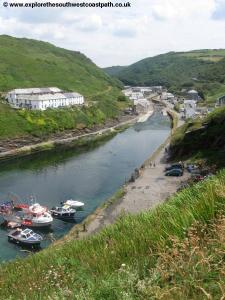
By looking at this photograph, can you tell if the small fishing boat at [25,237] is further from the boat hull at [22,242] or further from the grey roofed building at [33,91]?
the grey roofed building at [33,91]

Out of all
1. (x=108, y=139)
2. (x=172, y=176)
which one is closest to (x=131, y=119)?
(x=108, y=139)

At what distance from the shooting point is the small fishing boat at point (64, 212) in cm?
5028

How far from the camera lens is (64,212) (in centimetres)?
5028

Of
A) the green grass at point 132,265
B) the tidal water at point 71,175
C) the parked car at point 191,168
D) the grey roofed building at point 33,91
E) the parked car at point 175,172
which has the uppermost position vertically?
the grey roofed building at point 33,91

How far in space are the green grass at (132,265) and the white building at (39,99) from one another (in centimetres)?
12736

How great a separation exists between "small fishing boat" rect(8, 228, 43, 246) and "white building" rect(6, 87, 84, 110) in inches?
3695

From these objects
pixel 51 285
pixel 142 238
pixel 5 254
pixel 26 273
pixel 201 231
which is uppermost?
pixel 201 231

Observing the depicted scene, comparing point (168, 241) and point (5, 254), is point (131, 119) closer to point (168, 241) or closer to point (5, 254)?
point (5, 254)

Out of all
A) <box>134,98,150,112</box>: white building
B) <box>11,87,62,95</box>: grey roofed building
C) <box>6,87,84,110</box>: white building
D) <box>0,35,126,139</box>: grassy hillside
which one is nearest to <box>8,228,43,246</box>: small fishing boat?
<box>0,35,126,139</box>: grassy hillside

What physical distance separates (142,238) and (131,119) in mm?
146805

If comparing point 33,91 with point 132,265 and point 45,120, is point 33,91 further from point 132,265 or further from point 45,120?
point 132,265

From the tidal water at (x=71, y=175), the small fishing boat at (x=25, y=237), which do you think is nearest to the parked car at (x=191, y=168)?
the tidal water at (x=71, y=175)

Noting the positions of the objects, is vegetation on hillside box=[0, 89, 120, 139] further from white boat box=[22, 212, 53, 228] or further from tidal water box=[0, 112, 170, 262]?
white boat box=[22, 212, 53, 228]

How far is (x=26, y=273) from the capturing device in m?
10.7
